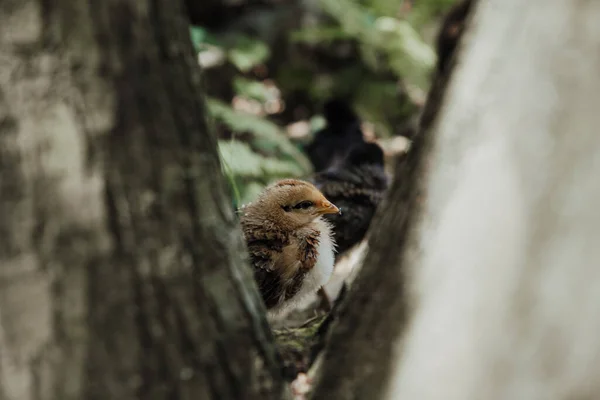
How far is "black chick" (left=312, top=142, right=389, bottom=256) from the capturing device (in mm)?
4918

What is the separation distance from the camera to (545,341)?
151 cm

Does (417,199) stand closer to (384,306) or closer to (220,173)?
(384,306)

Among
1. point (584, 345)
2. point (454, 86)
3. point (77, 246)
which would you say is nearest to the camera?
point (584, 345)

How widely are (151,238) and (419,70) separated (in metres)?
7.27

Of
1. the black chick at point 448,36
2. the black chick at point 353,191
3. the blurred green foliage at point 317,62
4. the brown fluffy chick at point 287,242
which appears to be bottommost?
the blurred green foliage at point 317,62

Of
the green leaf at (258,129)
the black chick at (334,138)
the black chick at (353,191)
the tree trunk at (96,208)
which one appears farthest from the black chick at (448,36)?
the green leaf at (258,129)

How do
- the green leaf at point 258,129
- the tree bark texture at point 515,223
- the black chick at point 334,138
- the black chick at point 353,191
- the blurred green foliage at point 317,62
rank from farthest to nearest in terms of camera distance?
the blurred green foliage at point 317,62
the green leaf at point 258,129
the black chick at point 334,138
the black chick at point 353,191
the tree bark texture at point 515,223

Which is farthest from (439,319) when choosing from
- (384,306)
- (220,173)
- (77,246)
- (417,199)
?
(77,246)

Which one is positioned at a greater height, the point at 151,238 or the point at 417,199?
the point at 417,199

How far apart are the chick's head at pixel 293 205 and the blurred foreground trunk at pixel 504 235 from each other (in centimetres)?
192

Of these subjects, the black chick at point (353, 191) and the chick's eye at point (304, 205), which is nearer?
the chick's eye at point (304, 205)

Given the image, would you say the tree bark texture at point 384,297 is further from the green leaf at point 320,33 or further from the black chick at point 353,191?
the green leaf at point 320,33

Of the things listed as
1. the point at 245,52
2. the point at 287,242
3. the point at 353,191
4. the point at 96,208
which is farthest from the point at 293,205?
the point at 245,52

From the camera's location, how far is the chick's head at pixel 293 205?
370 cm
